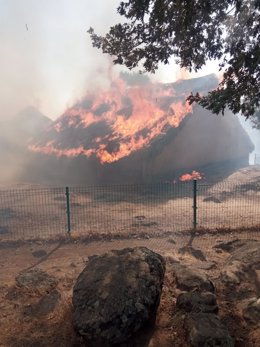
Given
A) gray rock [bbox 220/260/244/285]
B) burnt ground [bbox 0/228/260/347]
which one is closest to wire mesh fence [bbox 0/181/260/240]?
burnt ground [bbox 0/228/260/347]

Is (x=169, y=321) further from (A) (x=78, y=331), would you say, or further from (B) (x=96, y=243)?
(B) (x=96, y=243)

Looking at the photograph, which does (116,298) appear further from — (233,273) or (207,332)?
(233,273)

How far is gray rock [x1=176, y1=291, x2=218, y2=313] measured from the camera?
661 cm

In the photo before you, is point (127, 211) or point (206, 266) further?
point (127, 211)

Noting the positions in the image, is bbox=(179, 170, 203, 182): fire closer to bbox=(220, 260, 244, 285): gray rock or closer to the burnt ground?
the burnt ground

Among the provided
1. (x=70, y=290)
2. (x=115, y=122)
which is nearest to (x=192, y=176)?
(x=115, y=122)

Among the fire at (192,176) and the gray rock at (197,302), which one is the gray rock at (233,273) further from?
the fire at (192,176)

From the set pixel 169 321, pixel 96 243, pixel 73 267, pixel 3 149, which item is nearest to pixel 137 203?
pixel 96 243

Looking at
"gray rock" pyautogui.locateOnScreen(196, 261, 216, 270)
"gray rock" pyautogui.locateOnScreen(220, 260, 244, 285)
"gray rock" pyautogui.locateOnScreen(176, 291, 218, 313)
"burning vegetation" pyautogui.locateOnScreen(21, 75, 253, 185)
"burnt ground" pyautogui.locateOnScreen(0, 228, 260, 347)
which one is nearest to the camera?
"burnt ground" pyautogui.locateOnScreen(0, 228, 260, 347)

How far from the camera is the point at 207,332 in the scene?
577 centimetres

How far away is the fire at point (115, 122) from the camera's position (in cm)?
2966

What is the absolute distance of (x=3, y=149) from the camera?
1596 inches

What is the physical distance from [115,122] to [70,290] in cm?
2514

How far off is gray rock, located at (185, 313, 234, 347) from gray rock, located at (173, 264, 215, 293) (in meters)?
1.37
